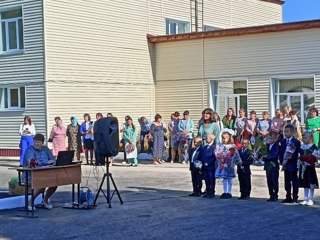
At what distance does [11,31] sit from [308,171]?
1762 centimetres

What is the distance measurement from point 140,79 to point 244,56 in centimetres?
532

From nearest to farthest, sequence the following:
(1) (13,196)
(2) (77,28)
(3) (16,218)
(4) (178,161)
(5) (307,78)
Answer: (3) (16,218) < (1) (13,196) < (4) (178,161) < (5) (307,78) < (2) (77,28)

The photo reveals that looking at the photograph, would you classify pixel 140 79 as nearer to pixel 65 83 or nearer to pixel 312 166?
pixel 65 83

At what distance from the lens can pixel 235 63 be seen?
87.8ft

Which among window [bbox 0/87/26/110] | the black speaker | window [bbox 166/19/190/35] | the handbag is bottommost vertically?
the handbag

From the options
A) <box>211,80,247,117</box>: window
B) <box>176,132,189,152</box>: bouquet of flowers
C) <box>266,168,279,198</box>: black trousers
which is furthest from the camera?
<box>211,80,247,117</box>: window

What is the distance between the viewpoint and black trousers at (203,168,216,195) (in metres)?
14.2

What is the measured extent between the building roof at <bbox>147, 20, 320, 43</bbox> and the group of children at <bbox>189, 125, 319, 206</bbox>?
35.5ft

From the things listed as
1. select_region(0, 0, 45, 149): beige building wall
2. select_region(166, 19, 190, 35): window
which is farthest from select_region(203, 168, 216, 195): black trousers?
select_region(166, 19, 190, 35): window

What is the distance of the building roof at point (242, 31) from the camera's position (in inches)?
956

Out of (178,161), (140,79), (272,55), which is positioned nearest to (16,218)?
(178,161)

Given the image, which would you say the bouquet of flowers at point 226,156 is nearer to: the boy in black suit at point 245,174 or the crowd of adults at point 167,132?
the boy in black suit at point 245,174

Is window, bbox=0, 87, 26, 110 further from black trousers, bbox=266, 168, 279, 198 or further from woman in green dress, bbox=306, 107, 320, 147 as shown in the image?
black trousers, bbox=266, 168, 279, 198

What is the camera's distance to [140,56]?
29375mm
